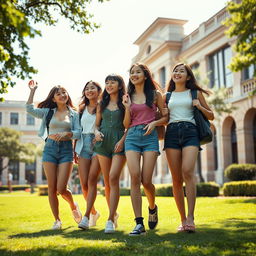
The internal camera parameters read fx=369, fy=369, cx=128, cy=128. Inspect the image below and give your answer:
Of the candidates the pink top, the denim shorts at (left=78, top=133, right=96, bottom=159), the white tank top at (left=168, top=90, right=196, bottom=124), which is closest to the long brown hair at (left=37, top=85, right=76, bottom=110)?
the denim shorts at (left=78, top=133, right=96, bottom=159)

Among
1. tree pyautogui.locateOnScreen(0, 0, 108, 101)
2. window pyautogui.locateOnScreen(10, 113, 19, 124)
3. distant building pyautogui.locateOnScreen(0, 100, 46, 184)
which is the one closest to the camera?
tree pyautogui.locateOnScreen(0, 0, 108, 101)

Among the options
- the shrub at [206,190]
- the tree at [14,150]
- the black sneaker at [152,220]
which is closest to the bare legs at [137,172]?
the black sneaker at [152,220]

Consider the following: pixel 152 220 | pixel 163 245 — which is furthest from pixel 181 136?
pixel 163 245

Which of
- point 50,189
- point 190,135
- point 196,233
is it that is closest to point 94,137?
point 50,189

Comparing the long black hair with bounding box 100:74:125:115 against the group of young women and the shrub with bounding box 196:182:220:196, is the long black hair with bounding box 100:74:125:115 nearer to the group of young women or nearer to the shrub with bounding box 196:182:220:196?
the group of young women

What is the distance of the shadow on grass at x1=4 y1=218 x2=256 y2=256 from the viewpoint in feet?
12.1

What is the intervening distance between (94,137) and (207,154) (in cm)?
2130

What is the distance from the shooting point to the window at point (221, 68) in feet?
79.9

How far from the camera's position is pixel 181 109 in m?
5.27

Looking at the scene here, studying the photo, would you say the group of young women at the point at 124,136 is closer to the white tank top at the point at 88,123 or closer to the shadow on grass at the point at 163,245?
the white tank top at the point at 88,123

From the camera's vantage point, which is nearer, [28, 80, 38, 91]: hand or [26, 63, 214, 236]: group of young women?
[26, 63, 214, 236]: group of young women

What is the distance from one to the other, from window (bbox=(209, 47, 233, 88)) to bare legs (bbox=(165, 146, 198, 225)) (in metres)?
19.8

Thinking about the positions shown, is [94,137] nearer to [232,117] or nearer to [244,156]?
[244,156]

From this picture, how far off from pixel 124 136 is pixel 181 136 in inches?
34.1
